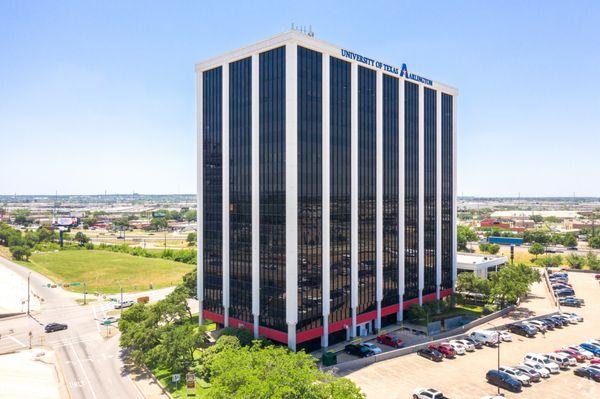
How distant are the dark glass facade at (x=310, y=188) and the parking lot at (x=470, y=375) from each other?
476 inches

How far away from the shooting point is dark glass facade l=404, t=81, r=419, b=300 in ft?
290

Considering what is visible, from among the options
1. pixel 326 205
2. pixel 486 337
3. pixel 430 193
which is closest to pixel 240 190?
pixel 326 205

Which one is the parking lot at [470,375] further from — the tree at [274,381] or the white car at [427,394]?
the tree at [274,381]

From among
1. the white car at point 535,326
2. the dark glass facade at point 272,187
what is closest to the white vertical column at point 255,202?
the dark glass facade at point 272,187

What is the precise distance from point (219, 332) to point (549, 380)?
5231cm

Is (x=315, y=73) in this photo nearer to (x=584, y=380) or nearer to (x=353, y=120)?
(x=353, y=120)

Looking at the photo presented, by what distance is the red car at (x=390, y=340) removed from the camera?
71500 millimetres

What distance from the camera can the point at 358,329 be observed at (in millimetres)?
76562

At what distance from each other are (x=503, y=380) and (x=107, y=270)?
448ft

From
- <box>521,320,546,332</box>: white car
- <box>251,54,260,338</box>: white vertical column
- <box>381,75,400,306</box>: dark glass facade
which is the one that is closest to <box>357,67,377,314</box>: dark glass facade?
<box>381,75,400,306</box>: dark glass facade

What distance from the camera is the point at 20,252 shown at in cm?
16988

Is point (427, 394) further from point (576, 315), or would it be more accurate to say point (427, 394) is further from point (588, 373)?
point (576, 315)

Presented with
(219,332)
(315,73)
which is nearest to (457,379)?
(219,332)

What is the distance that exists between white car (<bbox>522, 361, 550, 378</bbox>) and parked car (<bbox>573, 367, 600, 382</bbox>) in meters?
4.20
